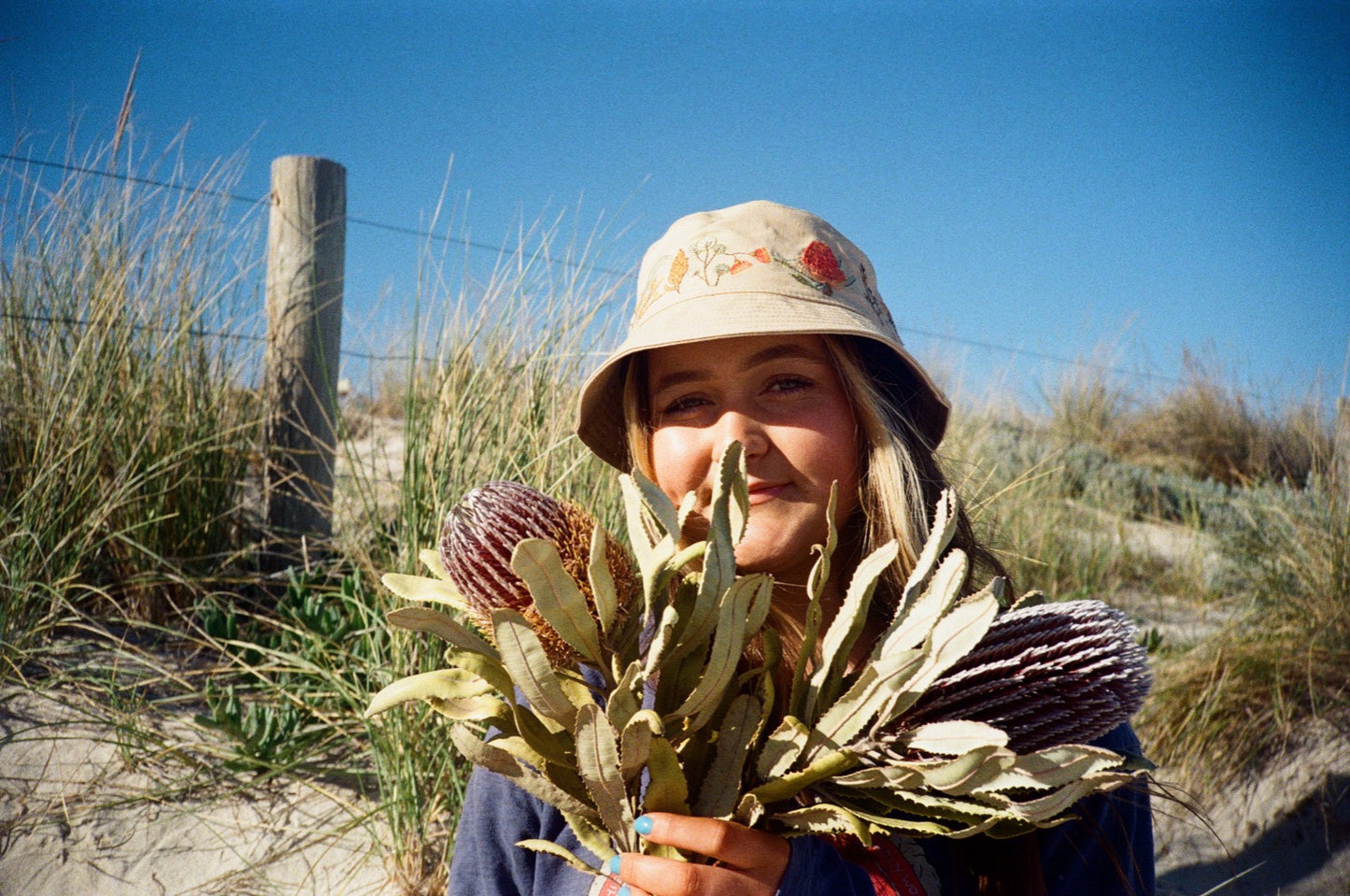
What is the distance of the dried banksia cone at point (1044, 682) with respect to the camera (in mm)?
668

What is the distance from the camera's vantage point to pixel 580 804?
730 mm

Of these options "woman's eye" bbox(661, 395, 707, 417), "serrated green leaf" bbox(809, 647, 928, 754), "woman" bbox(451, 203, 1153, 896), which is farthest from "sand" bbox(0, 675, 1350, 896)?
"serrated green leaf" bbox(809, 647, 928, 754)

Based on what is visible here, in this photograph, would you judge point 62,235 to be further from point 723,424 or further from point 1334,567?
point 1334,567

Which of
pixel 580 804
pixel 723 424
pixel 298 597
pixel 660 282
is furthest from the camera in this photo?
pixel 298 597

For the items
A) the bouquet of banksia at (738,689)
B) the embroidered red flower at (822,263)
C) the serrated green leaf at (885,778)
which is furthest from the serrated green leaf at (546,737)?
the embroidered red flower at (822,263)

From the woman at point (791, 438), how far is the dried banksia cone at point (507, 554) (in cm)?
44

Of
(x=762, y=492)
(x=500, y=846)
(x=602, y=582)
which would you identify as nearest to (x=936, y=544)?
(x=602, y=582)

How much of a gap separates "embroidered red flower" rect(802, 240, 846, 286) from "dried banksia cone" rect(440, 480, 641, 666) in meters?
0.69

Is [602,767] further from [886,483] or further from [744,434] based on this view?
[886,483]

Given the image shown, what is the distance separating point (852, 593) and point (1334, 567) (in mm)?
3732

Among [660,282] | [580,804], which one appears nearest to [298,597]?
[660,282]

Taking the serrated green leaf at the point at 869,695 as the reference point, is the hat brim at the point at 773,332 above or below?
above

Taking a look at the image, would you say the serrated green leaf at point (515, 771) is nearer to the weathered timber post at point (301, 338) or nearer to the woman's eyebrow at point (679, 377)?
the woman's eyebrow at point (679, 377)

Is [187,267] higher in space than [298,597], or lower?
higher
